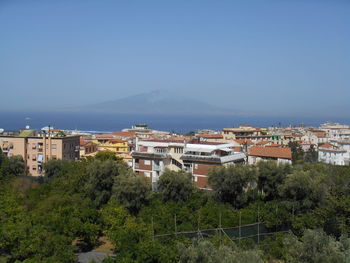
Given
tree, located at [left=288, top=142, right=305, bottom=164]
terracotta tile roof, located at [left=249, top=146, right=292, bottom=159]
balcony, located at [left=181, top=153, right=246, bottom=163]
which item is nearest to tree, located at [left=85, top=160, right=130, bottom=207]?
balcony, located at [left=181, top=153, right=246, bottom=163]

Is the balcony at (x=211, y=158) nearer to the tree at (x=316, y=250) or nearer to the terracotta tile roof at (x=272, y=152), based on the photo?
the terracotta tile roof at (x=272, y=152)

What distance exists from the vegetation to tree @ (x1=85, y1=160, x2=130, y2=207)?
0.13 ft

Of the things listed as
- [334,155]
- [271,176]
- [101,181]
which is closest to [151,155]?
[101,181]

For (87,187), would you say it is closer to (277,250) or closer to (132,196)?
(132,196)

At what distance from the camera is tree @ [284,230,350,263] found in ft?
26.3

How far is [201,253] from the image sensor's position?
830cm

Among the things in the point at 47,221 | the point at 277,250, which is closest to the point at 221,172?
the point at 277,250

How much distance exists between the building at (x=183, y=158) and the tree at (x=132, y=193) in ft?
16.6

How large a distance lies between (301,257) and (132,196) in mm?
7430

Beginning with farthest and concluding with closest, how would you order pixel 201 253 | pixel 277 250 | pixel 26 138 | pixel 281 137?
pixel 281 137 → pixel 26 138 → pixel 277 250 → pixel 201 253

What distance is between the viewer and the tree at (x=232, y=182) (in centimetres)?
1547

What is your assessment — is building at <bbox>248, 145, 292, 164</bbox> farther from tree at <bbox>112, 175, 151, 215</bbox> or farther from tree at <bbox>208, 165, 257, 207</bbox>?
tree at <bbox>112, 175, 151, 215</bbox>

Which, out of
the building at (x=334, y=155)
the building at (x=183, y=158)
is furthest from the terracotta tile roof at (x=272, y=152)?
the building at (x=334, y=155)

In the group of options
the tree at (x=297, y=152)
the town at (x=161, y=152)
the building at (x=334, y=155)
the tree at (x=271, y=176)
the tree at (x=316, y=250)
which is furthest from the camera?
the building at (x=334, y=155)
